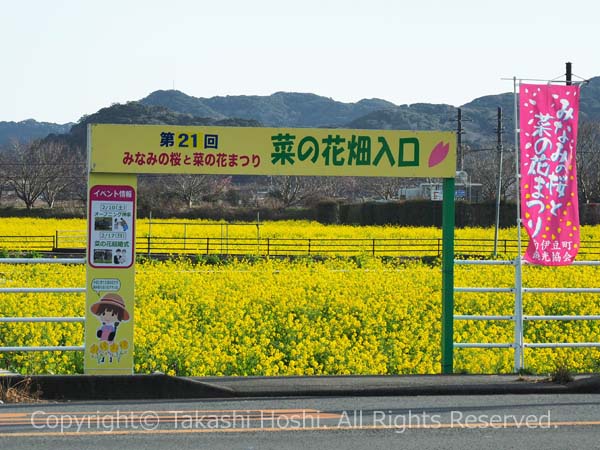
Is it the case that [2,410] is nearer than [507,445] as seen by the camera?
No

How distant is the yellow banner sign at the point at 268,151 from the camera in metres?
9.50

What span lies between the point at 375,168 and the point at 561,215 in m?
2.20

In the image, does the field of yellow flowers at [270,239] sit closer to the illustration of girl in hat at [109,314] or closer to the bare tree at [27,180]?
the illustration of girl in hat at [109,314]

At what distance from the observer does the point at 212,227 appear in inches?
2231

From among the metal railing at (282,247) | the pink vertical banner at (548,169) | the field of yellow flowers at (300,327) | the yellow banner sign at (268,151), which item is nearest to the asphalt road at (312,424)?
the pink vertical banner at (548,169)

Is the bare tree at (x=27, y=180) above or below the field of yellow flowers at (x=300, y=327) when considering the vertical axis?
above

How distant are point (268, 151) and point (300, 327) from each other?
4.89 meters

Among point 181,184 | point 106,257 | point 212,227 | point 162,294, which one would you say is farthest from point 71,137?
point 106,257

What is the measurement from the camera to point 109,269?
958 cm

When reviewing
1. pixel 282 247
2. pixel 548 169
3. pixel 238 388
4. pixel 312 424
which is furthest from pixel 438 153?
pixel 282 247

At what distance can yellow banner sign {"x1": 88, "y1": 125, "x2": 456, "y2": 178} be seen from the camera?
31.2 ft

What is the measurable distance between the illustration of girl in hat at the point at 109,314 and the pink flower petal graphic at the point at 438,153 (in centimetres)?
359

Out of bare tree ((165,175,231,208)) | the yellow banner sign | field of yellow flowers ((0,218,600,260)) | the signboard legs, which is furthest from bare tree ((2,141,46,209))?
the yellow banner sign

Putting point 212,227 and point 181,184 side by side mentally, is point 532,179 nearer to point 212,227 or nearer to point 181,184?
point 212,227
